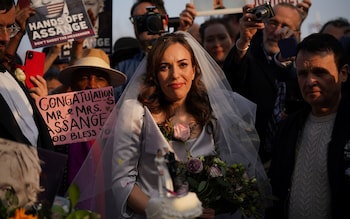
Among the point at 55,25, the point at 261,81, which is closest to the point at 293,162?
the point at 261,81

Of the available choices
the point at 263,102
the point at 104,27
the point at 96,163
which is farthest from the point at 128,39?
the point at 96,163

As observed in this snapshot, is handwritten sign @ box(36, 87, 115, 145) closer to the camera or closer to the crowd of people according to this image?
the crowd of people

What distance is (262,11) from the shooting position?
5488mm

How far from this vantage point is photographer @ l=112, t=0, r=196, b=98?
18.8 feet

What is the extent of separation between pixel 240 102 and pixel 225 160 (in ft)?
1.74

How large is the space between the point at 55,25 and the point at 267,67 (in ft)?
6.02

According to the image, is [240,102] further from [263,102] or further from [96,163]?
[96,163]

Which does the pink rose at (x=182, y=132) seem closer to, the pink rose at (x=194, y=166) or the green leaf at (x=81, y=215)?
the pink rose at (x=194, y=166)

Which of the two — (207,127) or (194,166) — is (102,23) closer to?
(207,127)

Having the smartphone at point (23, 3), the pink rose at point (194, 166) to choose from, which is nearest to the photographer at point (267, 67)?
the pink rose at point (194, 166)

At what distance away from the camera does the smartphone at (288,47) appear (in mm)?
5475

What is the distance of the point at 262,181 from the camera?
499 cm

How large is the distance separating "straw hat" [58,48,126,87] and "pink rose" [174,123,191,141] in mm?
1288

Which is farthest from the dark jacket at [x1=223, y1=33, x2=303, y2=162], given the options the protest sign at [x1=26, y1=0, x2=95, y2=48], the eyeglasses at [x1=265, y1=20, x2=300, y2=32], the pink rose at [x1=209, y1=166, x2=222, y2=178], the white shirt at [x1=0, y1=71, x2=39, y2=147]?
the white shirt at [x1=0, y1=71, x2=39, y2=147]
